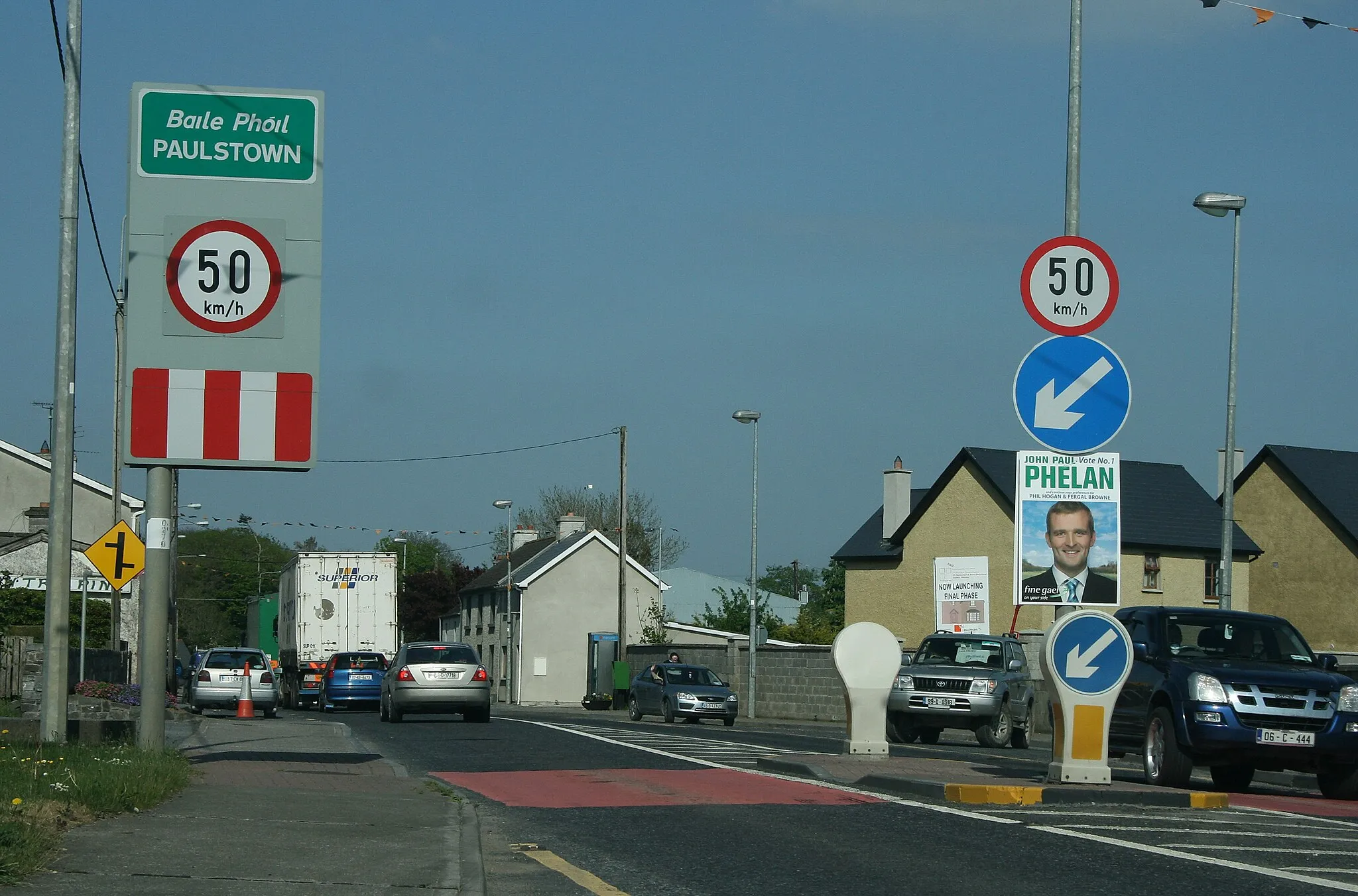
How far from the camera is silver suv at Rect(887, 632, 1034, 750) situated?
2411 centimetres

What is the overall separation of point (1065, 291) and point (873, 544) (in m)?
48.9

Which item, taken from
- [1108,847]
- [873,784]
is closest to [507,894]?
[1108,847]

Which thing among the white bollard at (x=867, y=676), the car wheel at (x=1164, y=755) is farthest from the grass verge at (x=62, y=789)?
the car wheel at (x=1164, y=755)

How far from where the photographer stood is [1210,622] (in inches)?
600

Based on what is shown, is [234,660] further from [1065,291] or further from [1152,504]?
[1152,504]

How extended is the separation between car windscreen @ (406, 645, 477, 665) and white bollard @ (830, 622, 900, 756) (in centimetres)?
1572

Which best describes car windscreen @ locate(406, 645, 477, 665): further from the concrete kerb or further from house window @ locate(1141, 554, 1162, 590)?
house window @ locate(1141, 554, 1162, 590)

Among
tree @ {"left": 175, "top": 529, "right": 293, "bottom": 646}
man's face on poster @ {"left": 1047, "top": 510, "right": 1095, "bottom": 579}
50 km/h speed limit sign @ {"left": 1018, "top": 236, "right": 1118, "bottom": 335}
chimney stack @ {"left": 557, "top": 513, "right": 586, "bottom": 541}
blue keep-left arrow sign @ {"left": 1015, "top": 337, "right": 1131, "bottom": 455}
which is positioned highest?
50 km/h speed limit sign @ {"left": 1018, "top": 236, "right": 1118, "bottom": 335}

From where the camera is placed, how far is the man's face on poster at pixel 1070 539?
12.6 metres

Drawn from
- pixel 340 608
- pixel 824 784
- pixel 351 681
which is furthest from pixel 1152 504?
pixel 824 784

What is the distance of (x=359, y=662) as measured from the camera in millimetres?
41344

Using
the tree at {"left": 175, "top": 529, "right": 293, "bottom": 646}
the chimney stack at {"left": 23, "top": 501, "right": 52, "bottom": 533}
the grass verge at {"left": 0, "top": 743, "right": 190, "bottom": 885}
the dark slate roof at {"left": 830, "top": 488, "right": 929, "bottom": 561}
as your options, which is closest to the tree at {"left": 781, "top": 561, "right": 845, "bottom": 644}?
the dark slate roof at {"left": 830, "top": 488, "right": 929, "bottom": 561}

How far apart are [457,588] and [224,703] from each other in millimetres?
51846

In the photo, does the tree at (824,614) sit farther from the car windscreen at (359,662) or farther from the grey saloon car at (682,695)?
the car windscreen at (359,662)
